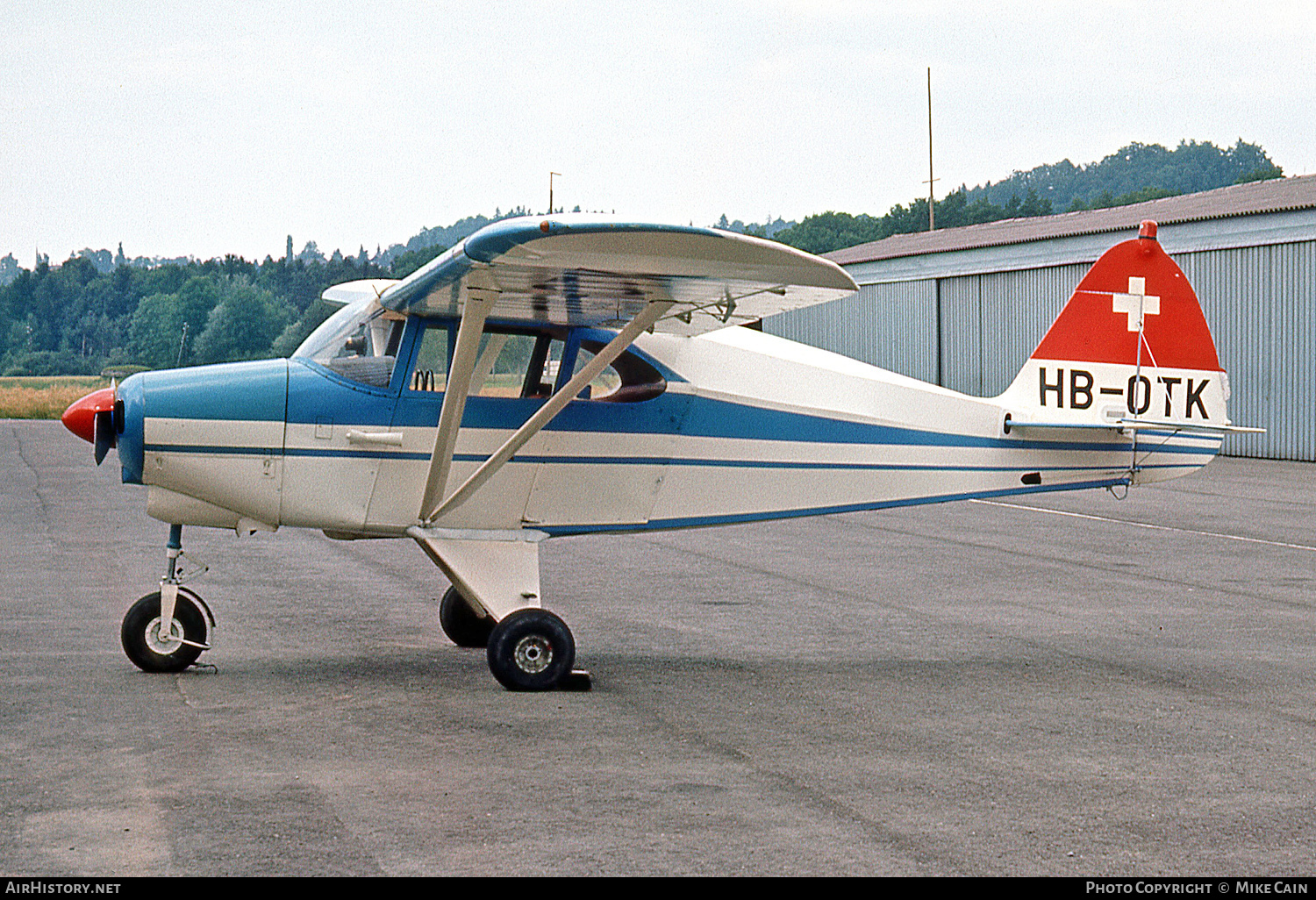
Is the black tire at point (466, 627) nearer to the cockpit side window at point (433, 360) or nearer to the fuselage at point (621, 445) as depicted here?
the fuselage at point (621, 445)

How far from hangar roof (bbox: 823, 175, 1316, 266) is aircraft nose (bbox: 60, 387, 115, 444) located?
82.4ft

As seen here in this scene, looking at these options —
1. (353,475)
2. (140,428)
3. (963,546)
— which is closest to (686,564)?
(963,546)

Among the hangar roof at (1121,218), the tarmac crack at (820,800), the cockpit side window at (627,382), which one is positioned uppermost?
the hangar roof at (1121,218)

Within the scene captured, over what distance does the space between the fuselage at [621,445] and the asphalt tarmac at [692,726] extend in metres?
0.99

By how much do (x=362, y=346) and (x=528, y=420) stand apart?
115cm

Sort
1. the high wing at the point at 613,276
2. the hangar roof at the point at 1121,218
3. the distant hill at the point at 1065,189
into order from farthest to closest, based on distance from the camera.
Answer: the distant hill at the point at 1065,189 < the hangar roof at the point at 1121,218 < the high wing at the point at 613,276

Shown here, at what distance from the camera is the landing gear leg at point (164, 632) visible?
24.9 feet

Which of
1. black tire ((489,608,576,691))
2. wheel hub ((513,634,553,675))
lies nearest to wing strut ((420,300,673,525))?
black tire ((489,608,576,691))

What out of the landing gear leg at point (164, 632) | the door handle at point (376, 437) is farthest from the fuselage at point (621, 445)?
the landing gear leg at point (164, 632)

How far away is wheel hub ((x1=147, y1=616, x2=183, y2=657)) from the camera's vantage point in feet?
25.0

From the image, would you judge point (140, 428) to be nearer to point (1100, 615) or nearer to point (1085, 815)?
point (1085, 815)

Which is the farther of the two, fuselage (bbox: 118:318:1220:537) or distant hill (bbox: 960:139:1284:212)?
distant hill (bbox: 960:139:1284:212)

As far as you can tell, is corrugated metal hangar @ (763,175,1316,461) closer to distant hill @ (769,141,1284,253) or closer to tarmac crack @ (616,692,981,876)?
tarmac crack @ (616,692,981,876)

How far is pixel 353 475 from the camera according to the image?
304 inches
